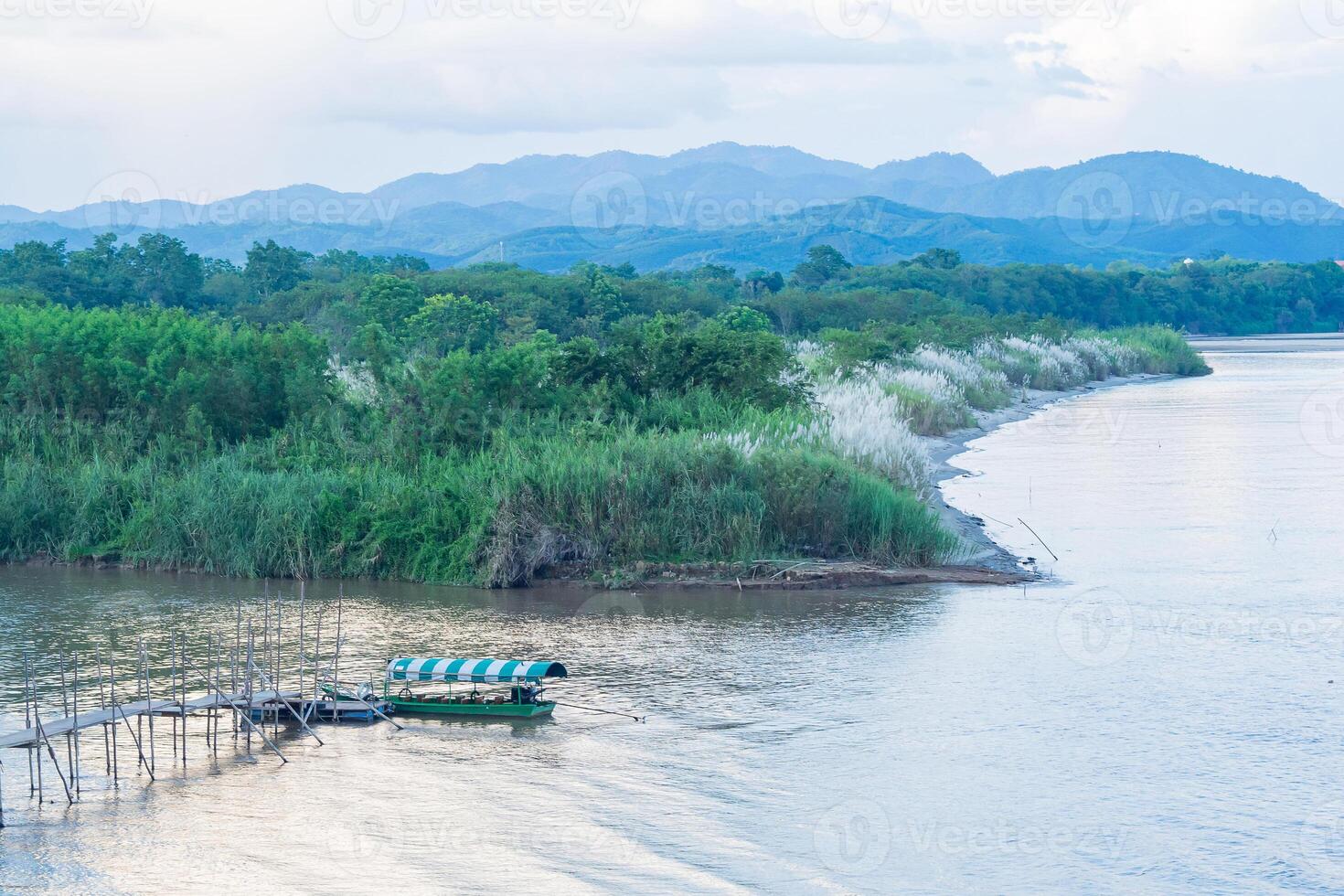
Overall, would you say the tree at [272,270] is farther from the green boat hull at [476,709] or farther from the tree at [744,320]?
the green boat hull at [476,709]

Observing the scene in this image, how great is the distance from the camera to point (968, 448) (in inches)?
1336

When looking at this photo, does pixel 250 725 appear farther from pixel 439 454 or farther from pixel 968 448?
pixel 968 448

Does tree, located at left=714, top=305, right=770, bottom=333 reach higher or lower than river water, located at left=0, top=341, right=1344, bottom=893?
higher

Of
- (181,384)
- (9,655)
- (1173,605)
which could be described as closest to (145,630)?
(9,655)

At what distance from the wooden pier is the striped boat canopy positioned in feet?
1.65

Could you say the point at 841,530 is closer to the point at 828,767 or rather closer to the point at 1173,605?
the point at 1173,605

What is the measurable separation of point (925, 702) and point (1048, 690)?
131 cm

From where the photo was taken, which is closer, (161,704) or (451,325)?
(161,704)

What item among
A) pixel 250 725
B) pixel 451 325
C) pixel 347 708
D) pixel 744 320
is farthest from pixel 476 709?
pixel 744 320

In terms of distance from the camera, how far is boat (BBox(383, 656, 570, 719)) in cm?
1321

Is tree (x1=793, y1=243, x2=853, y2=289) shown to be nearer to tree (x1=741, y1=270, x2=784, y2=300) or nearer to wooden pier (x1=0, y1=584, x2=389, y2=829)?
tree (x1=741, y1=270, x2=784, y2=300)

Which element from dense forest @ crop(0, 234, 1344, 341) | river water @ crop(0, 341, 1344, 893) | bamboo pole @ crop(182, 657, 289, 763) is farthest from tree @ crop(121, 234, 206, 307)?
bamboo pole @ crop(182, 657, 289, 763)

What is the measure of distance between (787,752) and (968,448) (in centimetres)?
2274

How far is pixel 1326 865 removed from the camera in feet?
32.0
